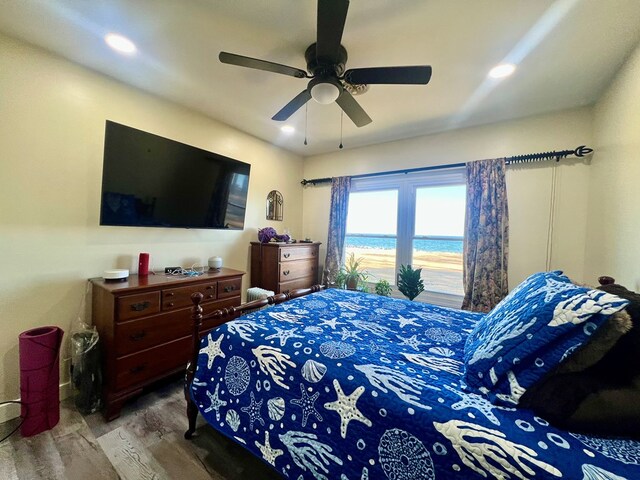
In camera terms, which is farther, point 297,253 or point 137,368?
point 297,253

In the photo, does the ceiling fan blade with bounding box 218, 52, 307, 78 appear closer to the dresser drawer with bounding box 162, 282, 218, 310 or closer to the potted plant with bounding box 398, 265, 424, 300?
the dresser drawer with bounding box 162, 282, 218, 310

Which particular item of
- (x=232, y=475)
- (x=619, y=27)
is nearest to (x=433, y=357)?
(x=232, y=475)

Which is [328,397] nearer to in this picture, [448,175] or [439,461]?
[439,461]

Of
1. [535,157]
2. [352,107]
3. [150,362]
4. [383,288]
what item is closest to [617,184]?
[535,157]

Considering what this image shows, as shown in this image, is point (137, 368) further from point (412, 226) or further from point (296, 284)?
point (412, 226)

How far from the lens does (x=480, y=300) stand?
→ 272cm

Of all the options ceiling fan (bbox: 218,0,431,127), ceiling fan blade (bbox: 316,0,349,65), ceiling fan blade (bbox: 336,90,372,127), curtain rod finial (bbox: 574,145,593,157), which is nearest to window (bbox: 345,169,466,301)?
curtain rod finial (bbox: 574,145,593,157)

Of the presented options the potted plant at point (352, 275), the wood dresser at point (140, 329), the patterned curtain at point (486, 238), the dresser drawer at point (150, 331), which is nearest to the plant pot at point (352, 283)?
the potted plant at point (352, 275)

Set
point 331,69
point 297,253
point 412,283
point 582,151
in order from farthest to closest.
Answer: point 297,253, point 412,283, point 582,151, point 331,69

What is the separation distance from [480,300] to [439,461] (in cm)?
236

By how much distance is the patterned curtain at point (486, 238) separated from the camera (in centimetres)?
268

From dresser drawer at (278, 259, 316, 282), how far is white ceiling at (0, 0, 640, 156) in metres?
1.90

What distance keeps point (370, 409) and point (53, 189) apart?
105 inches

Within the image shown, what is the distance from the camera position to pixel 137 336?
1.88 m
